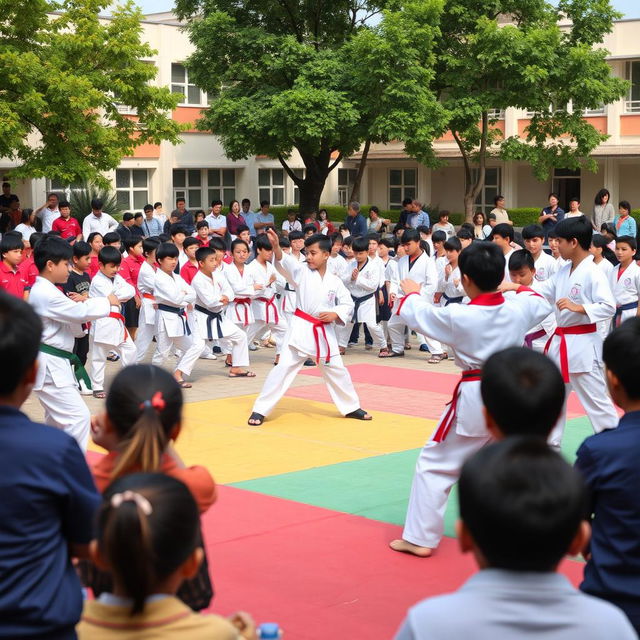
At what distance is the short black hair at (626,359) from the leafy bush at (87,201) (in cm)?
2133

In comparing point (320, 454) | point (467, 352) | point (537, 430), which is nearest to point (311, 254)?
point (320, 454)

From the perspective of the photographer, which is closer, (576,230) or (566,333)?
(576,230)

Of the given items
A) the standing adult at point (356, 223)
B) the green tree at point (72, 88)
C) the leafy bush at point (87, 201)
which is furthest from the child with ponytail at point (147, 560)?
the leafy bush at point (87, 201)

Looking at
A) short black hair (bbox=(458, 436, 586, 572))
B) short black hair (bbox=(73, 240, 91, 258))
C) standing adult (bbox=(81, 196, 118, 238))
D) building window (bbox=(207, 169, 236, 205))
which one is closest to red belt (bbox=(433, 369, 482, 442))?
short black hair (bbox=(458, 436, 586, 572))

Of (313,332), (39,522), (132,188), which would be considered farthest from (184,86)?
(39,522)

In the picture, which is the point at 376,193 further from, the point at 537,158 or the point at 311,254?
the point at 311,254

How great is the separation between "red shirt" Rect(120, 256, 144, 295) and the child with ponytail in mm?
9978

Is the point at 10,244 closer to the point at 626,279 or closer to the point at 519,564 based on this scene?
the point at 626,279

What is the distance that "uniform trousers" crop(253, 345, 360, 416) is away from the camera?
360 inches

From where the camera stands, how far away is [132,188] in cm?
3114

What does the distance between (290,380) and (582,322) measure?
2.85 meters

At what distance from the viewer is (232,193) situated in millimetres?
34469

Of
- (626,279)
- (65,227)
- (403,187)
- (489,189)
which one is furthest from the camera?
(403,187)

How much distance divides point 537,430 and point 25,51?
16609mm
